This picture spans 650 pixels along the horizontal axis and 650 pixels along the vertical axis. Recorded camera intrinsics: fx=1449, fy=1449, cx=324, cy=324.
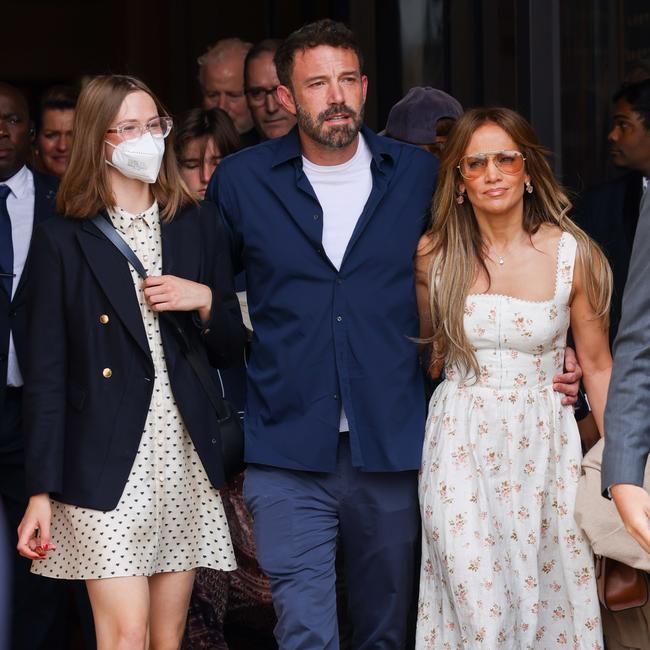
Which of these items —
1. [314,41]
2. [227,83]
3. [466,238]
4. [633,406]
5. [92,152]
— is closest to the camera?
[633,406]

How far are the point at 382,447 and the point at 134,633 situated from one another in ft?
2.98

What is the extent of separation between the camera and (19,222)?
5164 millimetres

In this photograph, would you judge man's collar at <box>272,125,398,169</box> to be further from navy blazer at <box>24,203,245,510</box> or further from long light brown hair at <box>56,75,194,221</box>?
navy blazer at <box>24,203,245,510</box>

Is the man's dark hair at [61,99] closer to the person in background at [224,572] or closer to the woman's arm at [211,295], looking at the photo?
the person in background at [224,572]

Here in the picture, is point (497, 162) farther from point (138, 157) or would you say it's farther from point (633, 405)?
point (633, 405)

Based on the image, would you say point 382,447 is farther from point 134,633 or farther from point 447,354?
point 134,633

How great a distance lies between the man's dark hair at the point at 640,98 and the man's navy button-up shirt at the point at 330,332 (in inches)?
60.2

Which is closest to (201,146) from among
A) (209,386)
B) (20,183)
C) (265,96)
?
(20,183)

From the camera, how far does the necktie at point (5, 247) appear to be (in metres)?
4.95

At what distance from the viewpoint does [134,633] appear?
3.91m

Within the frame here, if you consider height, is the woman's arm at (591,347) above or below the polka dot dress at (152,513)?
above

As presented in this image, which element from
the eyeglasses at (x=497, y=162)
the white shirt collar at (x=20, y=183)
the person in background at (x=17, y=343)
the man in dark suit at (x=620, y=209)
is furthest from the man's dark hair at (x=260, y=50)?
the eyeglasses at (x=497, y=162)

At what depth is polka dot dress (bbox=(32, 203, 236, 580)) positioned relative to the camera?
3.96 metres

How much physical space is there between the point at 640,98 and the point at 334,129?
172 cm
